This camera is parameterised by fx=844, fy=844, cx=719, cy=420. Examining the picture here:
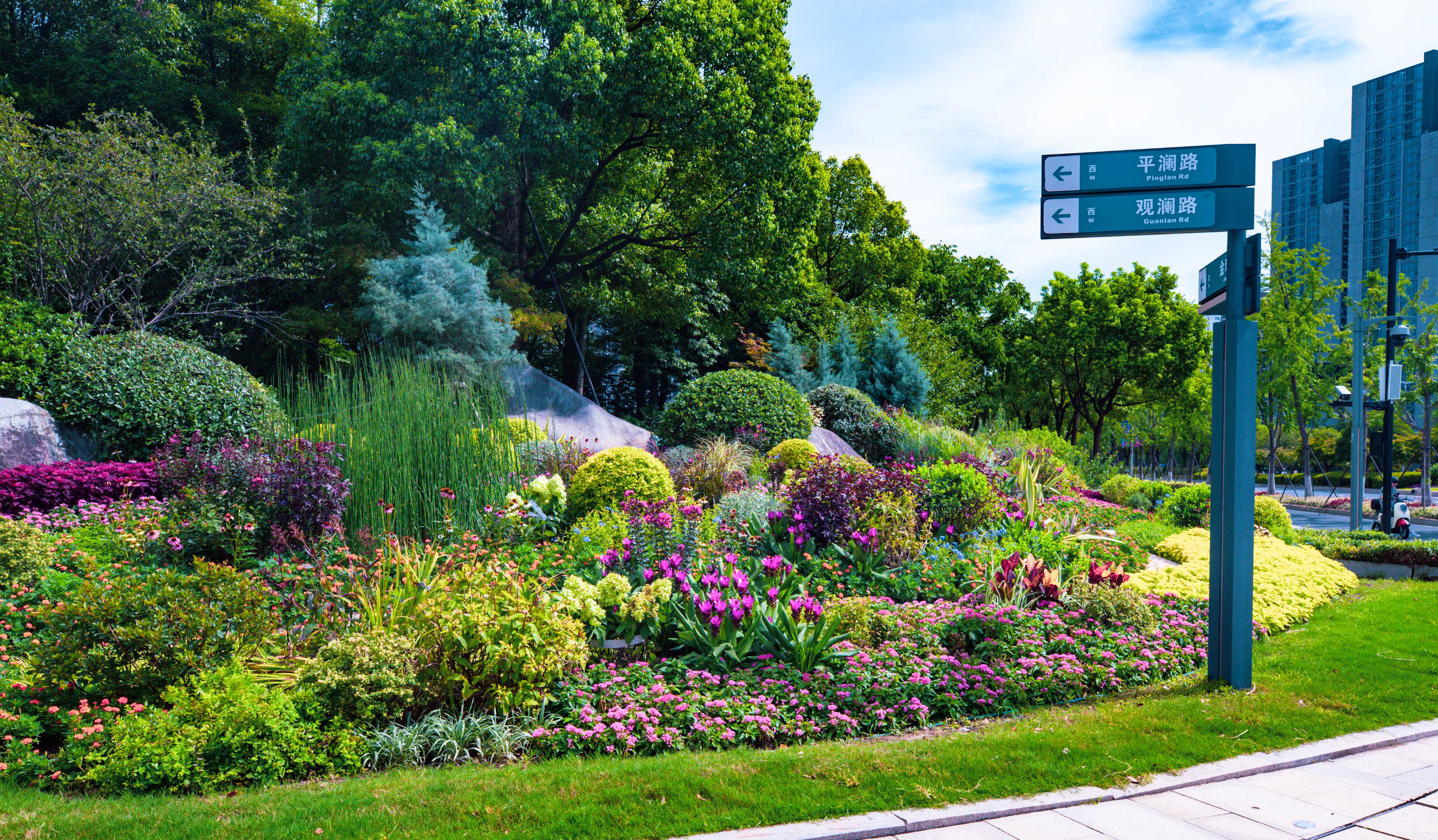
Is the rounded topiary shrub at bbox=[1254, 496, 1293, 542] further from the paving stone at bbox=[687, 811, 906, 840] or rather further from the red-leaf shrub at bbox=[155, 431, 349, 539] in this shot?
the red-leaf shrub at bbox=[155, 431, 349, 539]

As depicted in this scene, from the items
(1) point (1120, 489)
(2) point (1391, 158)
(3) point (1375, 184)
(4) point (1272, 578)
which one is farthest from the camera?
(3) point (1375, 184)

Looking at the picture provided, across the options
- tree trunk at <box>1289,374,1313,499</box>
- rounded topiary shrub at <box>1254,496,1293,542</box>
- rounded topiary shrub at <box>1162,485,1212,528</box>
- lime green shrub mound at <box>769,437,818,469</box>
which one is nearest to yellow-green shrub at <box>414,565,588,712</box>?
lime green shrub mound at <box>769,437,818,469</box>

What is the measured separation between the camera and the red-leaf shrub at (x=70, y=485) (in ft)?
28.7

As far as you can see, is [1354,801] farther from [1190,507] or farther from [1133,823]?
[1190,507]

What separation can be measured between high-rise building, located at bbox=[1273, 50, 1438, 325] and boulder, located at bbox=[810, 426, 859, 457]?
159 feet

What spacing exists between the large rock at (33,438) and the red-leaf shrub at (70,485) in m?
0.37

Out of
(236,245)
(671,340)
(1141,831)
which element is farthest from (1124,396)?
(1141,831)

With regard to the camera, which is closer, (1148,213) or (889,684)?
(889,684)

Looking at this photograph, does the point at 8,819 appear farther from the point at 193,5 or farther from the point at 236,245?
the point at 193,5

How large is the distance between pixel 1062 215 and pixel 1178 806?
3.42 metres

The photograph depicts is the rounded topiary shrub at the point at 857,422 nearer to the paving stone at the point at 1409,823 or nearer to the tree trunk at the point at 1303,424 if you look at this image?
the paving stone at the point at 1409,823

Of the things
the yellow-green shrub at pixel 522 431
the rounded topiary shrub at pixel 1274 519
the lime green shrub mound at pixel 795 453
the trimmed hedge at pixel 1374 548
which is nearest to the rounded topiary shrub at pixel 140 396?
the yellow-green shrub at pixel 522 431

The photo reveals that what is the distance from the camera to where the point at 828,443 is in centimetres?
1534

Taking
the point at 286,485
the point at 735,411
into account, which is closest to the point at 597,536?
the point at 286,485
